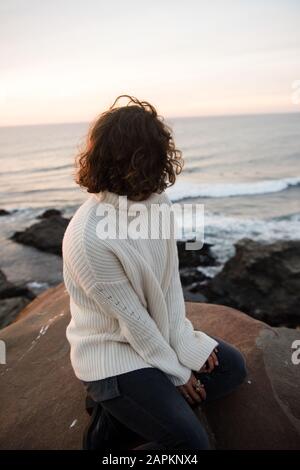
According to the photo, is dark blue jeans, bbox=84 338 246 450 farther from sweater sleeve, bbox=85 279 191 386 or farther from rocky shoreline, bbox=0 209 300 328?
rocky shoreline, bbox=0 209 300 328

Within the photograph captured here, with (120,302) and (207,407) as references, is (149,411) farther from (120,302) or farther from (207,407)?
(207,407)

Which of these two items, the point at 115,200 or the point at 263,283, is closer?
the point at 115,200

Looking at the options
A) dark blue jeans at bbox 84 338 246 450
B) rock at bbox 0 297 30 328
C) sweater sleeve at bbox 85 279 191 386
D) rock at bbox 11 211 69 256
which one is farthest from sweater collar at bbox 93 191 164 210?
rock at bbox 11 211 69 256

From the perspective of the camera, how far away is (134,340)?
7.32 feet

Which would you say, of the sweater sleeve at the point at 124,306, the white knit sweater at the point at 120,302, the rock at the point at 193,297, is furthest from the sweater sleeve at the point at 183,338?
the rock at the point at 193,297

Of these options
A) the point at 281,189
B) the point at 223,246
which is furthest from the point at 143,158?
the point at 281,189

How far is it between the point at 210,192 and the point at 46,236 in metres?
12.2

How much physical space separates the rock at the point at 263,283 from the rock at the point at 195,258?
5.36 ft

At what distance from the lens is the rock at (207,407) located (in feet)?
8.34

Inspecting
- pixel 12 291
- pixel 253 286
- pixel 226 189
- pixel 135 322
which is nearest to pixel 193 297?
pixel 253 286

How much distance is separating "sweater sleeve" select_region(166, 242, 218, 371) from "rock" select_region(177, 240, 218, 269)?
8003 millimetres

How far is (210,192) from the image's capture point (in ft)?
76.5

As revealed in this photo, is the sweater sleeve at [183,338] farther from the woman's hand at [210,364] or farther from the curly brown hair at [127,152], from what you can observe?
the curly brown hair at [127,152]
